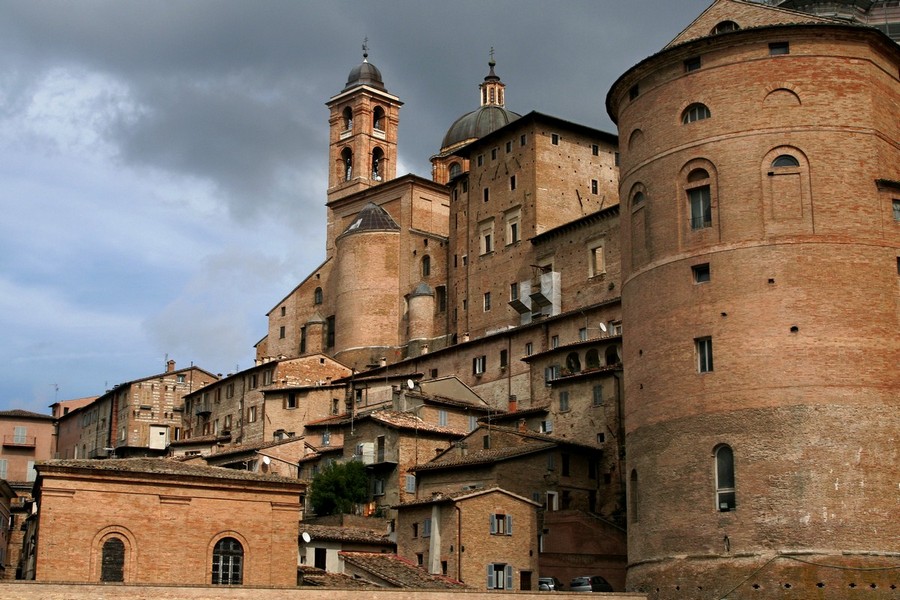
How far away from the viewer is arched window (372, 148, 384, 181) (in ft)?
272

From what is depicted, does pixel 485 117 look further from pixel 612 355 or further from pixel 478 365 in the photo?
pixel 612 355

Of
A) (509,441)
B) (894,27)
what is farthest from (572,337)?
(894,27)

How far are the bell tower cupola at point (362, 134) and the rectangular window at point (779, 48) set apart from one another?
4675 cm

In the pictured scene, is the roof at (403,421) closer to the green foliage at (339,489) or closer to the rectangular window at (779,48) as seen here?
the green foliage at (339,489)

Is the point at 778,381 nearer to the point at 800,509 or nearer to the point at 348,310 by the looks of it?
the point at 800,509

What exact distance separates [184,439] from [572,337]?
25.1 m

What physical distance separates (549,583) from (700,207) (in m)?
12.1

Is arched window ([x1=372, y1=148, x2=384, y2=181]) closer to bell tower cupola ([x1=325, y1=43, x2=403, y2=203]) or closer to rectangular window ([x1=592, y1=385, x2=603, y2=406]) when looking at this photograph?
bell tower cupola ([x1=325, y1=43, x2=403, y2=203])

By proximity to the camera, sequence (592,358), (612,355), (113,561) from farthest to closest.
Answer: (592,358)
(612,355)
(113,561)

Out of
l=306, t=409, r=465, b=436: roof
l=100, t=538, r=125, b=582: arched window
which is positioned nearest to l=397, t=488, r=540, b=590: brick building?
l=306, t=409, r=465, b=436: roof

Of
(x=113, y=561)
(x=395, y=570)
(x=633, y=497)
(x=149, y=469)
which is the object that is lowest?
(x=395, y=570)

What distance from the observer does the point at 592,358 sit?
50.5 meters

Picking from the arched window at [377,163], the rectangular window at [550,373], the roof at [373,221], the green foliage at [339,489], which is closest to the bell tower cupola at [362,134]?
the arched window at [377,163]

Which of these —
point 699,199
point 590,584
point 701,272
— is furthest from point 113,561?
point 699,199
